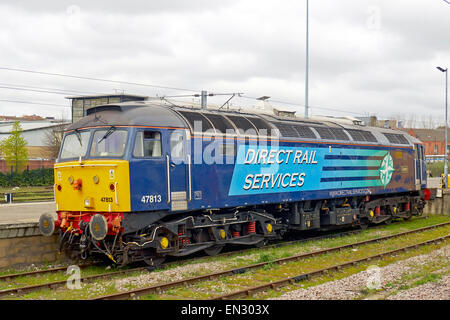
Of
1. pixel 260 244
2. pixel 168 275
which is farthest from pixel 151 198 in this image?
pixel 260 244

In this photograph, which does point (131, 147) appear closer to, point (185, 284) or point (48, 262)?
point (185, 284)

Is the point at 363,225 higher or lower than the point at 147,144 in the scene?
lower

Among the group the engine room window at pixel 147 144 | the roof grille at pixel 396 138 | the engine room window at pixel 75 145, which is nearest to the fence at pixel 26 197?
the engine room window at pixel 75 145

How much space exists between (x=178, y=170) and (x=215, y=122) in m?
2.10

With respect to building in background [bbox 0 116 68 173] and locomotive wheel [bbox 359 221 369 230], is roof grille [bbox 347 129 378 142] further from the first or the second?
building in background [bbox 0 116 68 173]

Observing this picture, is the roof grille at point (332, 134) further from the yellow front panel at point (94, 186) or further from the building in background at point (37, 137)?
the building in background at point (37, 137)

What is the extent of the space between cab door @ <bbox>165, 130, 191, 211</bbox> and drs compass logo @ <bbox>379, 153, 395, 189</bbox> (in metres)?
10.9

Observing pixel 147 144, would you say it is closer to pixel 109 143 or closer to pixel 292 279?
pixel 109 143

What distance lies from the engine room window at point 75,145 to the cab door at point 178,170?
2157mm

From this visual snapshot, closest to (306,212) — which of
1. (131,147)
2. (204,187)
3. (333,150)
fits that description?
(333,150)

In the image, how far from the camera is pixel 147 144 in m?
12.8

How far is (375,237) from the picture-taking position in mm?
19078

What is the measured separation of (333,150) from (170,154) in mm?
7811

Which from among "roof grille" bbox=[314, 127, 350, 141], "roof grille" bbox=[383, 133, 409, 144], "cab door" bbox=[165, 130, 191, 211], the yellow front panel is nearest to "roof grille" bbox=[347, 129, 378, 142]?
"roof grille" bbox=[314, 127, 350, 141]
